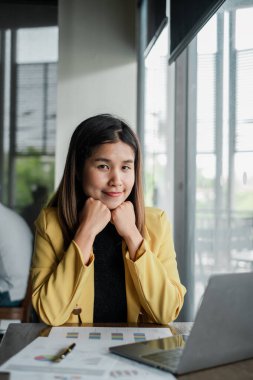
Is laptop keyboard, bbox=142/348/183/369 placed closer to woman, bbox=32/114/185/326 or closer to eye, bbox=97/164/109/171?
woman, bbox=32/114/185/326

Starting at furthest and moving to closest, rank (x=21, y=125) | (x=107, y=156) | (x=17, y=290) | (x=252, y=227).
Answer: (x=21, y=125) → (x=17, y=290) → (x=252, y=227) → (x=107, y=156)

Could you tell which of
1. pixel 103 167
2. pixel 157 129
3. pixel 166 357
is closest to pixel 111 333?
pixel 166 357

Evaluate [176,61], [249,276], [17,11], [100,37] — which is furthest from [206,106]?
[17,11]

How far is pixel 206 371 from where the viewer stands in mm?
1111

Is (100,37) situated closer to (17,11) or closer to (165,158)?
(17,11)

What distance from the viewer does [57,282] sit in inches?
65.9

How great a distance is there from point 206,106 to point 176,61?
52 centimetres

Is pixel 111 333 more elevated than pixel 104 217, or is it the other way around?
pixel 104 217

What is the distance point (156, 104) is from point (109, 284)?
7.27 ft

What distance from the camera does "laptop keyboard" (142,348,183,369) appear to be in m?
1.13

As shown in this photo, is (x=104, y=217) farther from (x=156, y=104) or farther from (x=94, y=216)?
(x=156, y=104)

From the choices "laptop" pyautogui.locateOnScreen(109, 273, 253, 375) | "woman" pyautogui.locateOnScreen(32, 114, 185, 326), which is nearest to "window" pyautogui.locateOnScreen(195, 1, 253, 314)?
"woman" pyautogui.locateOnScreen(32, 114, 185, 326)

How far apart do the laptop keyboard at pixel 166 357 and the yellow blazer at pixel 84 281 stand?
0.46m

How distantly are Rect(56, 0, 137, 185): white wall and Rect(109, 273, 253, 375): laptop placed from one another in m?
3.29
